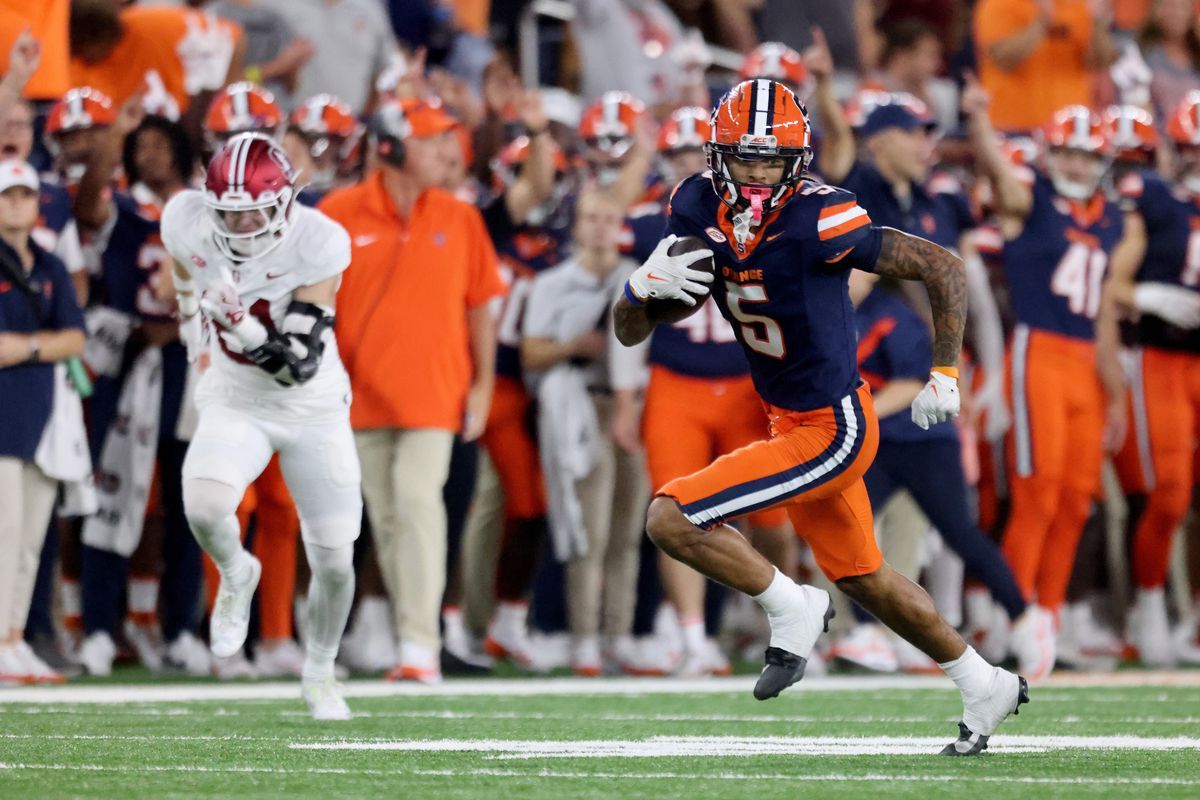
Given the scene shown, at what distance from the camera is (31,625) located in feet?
27.9

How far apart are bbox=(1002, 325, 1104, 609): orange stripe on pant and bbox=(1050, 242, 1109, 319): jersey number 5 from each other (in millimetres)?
159

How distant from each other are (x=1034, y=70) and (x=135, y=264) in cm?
543

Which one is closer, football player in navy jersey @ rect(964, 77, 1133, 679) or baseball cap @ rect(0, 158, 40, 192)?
baseball cap @ rect(0, 158, 40, 192)

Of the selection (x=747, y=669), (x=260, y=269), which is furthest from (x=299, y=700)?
(x=747, y=669)

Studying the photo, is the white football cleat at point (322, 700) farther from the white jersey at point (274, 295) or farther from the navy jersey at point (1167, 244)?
the navy jersey at point (1167, 244)

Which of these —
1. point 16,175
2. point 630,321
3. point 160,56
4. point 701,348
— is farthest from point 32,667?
point 630,321

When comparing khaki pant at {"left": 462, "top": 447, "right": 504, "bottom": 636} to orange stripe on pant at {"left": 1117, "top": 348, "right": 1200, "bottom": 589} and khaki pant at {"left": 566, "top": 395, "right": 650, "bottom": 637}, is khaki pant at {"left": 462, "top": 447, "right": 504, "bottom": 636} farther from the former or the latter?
orange stripe on pant at {"left": 1117, "top": 348, "right": 1200, "bottom": 589}

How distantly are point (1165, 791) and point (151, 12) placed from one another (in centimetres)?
693

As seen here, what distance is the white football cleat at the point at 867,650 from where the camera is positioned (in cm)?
888

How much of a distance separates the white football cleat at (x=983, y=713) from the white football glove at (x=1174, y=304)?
4.50 meters

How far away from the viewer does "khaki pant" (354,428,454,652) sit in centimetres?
818

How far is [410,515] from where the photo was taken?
820 cm

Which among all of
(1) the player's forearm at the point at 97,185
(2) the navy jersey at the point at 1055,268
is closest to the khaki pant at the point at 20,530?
(1) the player's forearm at the point at 97,185

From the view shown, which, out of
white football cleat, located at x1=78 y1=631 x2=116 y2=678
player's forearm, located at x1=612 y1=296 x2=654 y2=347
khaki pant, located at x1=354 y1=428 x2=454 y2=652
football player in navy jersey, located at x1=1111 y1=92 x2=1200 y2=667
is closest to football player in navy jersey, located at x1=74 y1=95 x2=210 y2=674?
white football cleat, located at x1=78 y1=631 x2=116 y2=678
